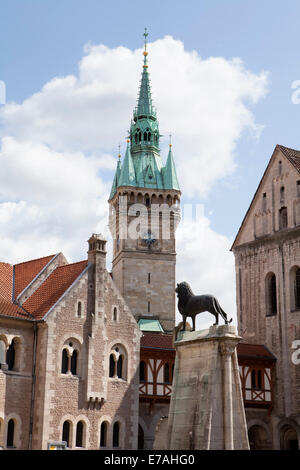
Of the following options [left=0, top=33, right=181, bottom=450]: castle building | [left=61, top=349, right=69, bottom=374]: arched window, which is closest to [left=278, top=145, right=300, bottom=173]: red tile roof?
[left=0, top=33, right=181, bottom=450]: castle building

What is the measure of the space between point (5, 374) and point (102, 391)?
5.72m

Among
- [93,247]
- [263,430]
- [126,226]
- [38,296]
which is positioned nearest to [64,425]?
[38,296]

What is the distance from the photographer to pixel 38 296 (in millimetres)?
42031

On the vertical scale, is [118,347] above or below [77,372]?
above

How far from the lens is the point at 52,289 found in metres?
42.0

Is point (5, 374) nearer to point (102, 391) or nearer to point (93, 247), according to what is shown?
point (102, 391)

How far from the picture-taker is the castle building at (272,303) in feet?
159

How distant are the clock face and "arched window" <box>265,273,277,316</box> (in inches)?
1068

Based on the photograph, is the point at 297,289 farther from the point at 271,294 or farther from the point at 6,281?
the point at 6,281

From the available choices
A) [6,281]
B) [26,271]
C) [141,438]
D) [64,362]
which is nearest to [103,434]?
[64,362]

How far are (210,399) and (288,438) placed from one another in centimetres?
2340
